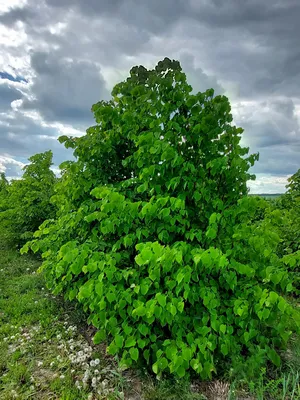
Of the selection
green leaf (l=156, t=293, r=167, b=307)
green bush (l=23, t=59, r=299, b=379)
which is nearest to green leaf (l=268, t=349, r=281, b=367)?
green bush (l=23, t=59, r=299, b=379)

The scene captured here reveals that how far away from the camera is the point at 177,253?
2193 mm

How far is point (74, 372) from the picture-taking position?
112 inches

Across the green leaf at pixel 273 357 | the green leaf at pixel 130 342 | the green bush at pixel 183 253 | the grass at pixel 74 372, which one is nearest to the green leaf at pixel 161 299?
the green bush at pixel 183 253

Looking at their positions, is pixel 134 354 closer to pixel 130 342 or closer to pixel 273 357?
pixel 130 342

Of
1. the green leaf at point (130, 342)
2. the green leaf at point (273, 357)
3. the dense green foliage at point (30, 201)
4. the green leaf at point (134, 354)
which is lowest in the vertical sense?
the green leaf at point (273, 357)

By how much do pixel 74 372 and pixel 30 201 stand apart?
5233 mm

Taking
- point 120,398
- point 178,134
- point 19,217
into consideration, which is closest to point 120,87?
point 178,134

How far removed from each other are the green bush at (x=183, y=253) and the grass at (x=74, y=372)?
0.58 ft

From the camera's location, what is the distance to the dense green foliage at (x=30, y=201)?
735 centimetres

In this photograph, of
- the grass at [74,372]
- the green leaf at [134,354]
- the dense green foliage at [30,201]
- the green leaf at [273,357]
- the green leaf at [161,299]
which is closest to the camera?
the green leaf at [161,299]

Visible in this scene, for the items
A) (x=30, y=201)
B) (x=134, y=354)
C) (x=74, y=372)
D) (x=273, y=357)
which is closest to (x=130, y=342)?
Answer: (x=134, y=354)

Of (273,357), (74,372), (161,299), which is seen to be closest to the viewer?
(161,299)

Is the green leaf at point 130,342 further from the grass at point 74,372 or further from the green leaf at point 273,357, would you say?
the green leaf at point 273,357

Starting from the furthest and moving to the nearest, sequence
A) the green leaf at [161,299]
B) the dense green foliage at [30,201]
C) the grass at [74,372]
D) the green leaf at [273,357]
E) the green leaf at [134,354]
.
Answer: the dense green foliage at [30,201], the green leaf at [273,357], the grass at [74,372], the green leaf at [134,354], the green leaf at [161,299]
